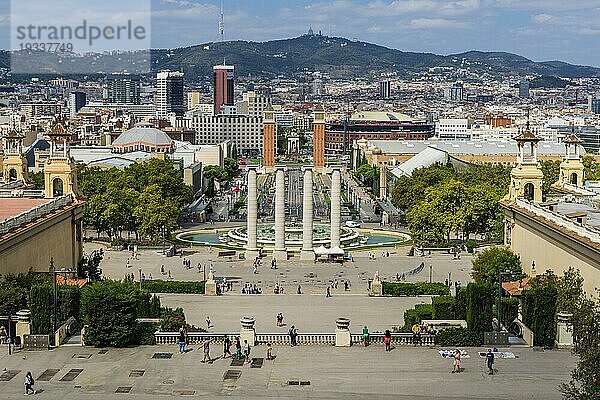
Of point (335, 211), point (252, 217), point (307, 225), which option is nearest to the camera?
point (307, 225)

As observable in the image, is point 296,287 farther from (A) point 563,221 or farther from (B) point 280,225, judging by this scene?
(A) point 563,221

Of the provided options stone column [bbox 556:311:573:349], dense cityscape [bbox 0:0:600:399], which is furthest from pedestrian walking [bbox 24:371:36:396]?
stone column [bbox 556:311:573:349]

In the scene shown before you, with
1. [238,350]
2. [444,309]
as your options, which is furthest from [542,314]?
[238,350]

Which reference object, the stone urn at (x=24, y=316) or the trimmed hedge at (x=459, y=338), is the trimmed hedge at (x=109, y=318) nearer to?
the stone urn at (x=24, y=316)

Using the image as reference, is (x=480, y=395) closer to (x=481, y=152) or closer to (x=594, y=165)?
(x=594, y=165)

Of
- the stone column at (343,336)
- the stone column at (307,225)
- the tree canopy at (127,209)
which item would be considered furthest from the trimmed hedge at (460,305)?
the tree canopy at (127,209)
